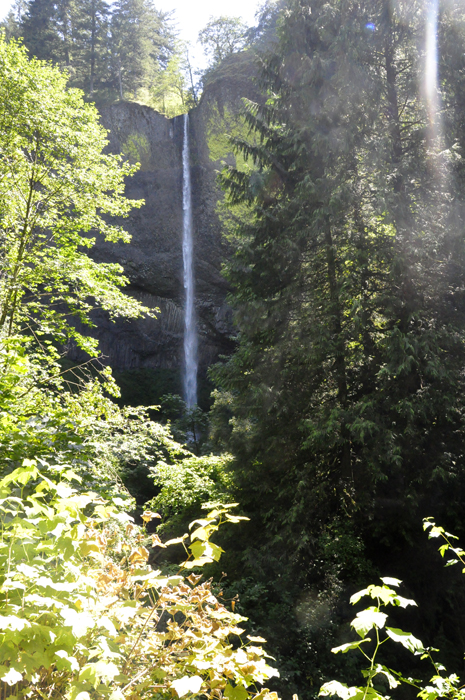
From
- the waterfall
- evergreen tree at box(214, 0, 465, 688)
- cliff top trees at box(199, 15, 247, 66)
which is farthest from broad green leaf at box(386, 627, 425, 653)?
cliff top trees at box(199, 15, 247, 66)

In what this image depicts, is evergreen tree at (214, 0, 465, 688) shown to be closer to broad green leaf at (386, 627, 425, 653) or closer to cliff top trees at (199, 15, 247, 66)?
broad green leaf at (386, 627, 425, 653)

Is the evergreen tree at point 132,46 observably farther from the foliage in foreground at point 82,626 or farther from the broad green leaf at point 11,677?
the broad green leaf at point 11,677

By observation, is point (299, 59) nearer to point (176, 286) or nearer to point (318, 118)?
point (318, 118)

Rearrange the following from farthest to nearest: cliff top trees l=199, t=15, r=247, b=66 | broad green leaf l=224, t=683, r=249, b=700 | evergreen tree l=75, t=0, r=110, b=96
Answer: cliff top trees l=199, t=15, r=247, b=66
evergreen tree l=75, t=0, r=110, b=96
broad green leaf l=224, t=683, r=249, b=700

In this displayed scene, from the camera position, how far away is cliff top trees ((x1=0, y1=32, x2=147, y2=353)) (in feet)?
21.0

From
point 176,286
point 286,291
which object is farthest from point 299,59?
point 176,286

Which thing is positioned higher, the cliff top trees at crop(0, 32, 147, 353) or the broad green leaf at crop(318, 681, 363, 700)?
the cliff top trees at crop(0, 32, 147, 353)

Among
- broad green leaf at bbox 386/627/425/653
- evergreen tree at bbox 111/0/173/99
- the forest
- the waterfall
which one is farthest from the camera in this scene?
evergreen tree at bbox 111/0/173/99

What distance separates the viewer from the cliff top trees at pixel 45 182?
639 cm

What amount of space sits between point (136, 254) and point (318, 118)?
52.3 ft

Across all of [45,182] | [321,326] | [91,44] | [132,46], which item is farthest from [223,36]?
[321,326]

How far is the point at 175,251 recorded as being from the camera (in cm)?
2247

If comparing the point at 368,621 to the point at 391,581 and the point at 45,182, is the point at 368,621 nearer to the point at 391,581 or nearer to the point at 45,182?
the point at 391,581

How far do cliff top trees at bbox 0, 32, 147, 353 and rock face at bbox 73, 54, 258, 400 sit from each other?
14.0m
